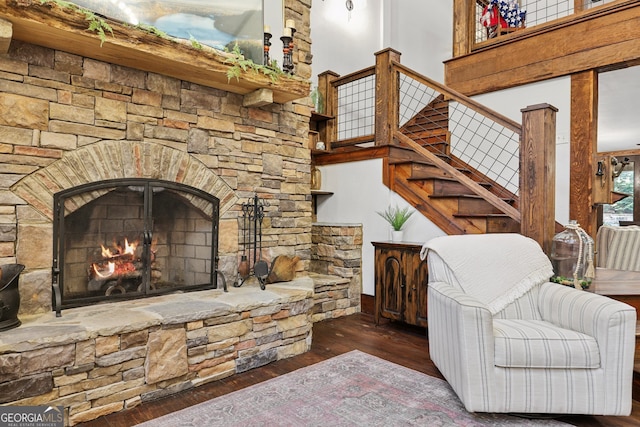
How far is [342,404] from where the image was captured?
2145 millimetres

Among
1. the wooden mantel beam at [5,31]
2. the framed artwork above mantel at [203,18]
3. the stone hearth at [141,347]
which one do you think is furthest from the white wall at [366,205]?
the wooden mantel beam at [5,31]

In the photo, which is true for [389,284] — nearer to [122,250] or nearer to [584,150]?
[122,250]

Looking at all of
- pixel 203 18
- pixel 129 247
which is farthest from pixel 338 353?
pixel 203 18

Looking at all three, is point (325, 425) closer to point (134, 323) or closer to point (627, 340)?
point (134, 323)

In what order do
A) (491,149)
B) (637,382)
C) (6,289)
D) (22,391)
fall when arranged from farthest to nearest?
(491,149)
(637,382)
(6,289)
(22,391)

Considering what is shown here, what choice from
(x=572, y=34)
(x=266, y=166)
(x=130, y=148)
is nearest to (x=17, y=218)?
(x=130, y=148)

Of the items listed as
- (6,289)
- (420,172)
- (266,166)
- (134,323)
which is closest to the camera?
(6,289)

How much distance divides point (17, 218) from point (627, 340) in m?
3.18

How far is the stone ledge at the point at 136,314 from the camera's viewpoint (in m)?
1.90

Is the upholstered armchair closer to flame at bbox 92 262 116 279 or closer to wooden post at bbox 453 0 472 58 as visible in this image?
flame at bbox 92 262 116 279

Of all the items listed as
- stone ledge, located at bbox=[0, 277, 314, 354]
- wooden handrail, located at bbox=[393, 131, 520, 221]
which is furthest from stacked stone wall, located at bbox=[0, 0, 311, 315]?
wooden handrail, located at bbox=[393, 131, 520, 221]

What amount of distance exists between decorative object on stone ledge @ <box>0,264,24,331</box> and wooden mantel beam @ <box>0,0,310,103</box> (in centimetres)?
116

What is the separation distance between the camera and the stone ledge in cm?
190

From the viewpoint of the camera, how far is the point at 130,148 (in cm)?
262
